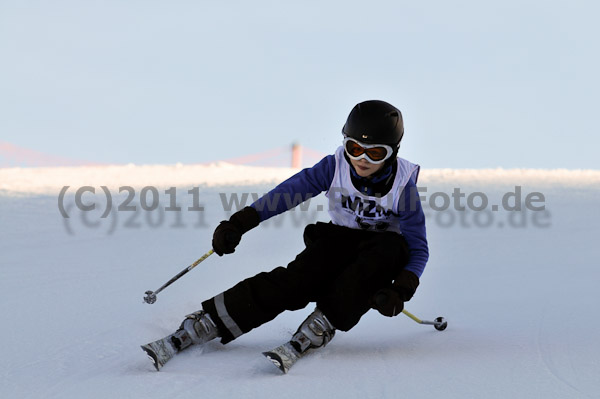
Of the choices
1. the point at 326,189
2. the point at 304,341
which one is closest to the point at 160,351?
the point at 304,341

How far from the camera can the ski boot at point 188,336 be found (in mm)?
2750

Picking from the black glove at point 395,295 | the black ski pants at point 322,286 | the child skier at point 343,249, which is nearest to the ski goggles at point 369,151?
the child skier at point 343,249

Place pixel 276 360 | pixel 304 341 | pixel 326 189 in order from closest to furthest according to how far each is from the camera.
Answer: pixel 276 360, pixel 304 341, pixel 326 189

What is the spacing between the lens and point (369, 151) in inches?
119

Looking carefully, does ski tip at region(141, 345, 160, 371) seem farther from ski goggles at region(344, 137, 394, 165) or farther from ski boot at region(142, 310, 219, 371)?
ski goggles at region(344, 137, 394, 165)

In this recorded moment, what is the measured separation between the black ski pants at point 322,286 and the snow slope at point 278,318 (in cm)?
15

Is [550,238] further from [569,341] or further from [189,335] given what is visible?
[189,335]

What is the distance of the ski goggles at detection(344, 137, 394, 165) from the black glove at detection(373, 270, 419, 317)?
1.62 feet

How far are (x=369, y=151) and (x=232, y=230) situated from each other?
66 cm

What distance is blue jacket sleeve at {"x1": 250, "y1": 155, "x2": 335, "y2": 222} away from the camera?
319 cm

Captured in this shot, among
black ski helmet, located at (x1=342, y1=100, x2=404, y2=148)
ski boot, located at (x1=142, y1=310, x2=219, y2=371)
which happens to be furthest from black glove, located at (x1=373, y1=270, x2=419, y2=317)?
ski boot, located at (x1=142, y1=310, x2=219, y2=371)

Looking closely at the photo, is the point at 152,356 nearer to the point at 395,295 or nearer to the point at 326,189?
the point at 395,295

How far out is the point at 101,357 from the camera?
2.87 m

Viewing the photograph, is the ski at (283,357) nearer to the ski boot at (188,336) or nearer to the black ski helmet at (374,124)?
the ski boot at (188,336)
